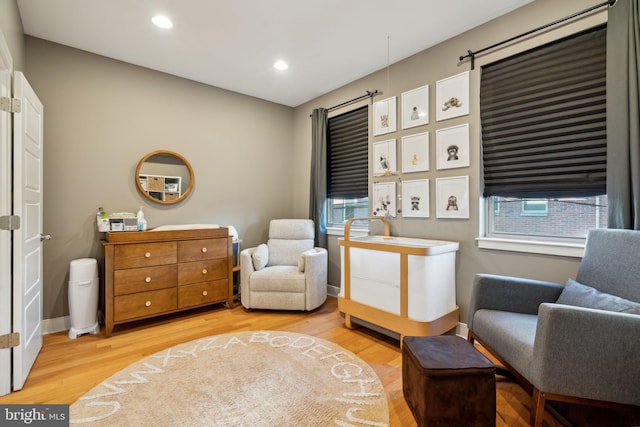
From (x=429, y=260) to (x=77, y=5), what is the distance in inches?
132

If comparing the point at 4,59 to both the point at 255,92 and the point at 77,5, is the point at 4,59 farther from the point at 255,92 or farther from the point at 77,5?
the point at 255,92

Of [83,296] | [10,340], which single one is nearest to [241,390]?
[10,340]

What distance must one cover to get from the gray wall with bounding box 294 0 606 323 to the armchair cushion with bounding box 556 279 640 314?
0.38 m

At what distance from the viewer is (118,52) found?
9.52 ft

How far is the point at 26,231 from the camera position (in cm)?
197

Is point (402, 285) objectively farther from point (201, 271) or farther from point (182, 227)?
point (182, 227)

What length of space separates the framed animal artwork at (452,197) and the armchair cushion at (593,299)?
93 cm

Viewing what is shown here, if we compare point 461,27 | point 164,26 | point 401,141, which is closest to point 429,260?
point 401,141

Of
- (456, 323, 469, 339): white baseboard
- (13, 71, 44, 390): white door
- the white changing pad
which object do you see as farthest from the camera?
the white changing pad

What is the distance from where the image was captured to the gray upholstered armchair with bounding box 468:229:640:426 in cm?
122

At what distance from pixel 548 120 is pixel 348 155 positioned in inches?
81.5

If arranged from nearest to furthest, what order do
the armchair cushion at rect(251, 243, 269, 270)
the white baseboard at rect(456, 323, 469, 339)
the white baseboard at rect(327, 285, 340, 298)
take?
1. the white baseboard at rect(456, 323, 469, 339)
2. the armchair cushion at rect(251, 243, 269, 270)
3. the white baseboard at rect(327, 285, 340, 298)

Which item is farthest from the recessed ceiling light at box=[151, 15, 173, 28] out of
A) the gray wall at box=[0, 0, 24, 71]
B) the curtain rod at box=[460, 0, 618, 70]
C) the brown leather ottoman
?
the brown leather ottoman

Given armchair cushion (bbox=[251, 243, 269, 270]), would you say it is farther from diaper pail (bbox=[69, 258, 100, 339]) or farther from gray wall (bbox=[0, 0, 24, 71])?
Answer: gray wall (bbox=[0, 0, 24, 71])
